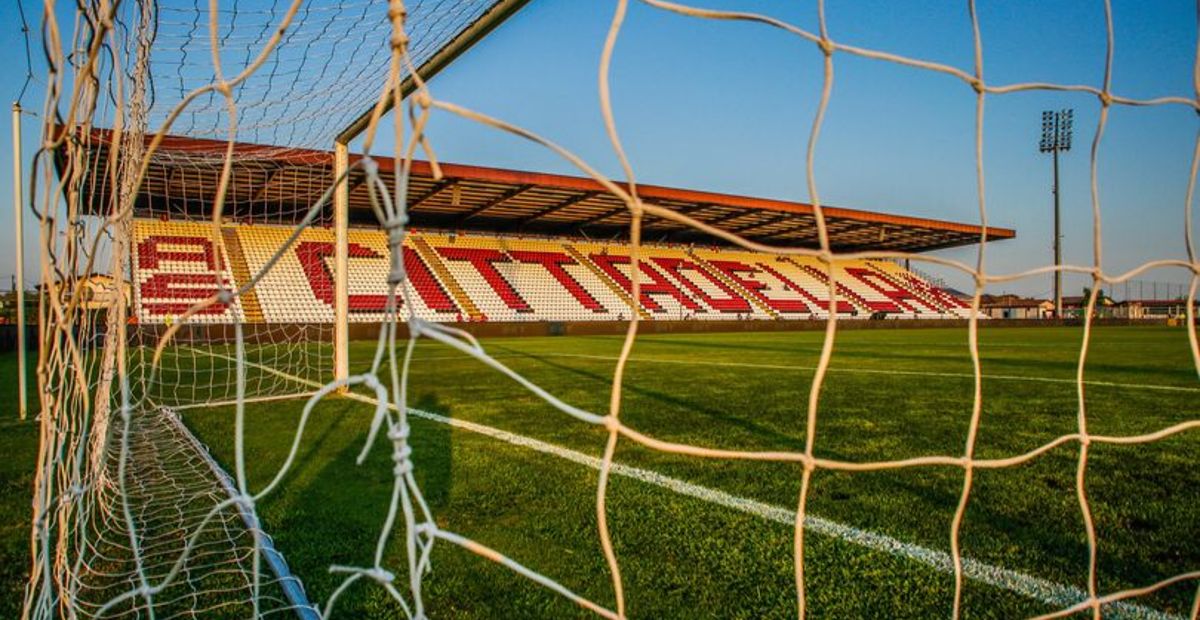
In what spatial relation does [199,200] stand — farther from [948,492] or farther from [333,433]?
[948,492]

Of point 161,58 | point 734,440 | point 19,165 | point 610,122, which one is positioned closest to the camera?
point 610,122

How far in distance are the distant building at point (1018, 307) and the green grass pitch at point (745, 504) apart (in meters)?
43.7

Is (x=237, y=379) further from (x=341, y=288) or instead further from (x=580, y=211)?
(x=580, y=211)

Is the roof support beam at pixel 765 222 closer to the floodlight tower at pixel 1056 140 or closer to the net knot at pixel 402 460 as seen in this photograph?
the floodlight tower at pixel 1056 140

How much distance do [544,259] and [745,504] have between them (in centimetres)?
2202

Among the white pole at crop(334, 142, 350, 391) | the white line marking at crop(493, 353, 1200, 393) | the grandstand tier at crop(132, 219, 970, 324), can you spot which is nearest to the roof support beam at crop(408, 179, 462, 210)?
the grandstand tier at crop(132, 219, 970, 324)

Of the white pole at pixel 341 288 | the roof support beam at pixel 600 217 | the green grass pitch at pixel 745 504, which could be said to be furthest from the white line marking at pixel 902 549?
the roof support beam at pixel 600 217

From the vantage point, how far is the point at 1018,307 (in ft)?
137

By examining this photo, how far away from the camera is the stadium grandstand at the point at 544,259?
53.8 feet

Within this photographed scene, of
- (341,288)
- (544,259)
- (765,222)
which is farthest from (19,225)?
(765,222)

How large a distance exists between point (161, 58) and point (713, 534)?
5.00 metres

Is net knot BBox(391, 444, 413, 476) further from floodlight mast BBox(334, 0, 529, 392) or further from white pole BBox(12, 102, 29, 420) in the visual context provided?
white pole BBox(12, 102, 29, 420)

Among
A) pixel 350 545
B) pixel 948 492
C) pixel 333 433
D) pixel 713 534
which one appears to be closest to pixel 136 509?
pixel 350 545

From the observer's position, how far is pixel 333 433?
3.65 m
